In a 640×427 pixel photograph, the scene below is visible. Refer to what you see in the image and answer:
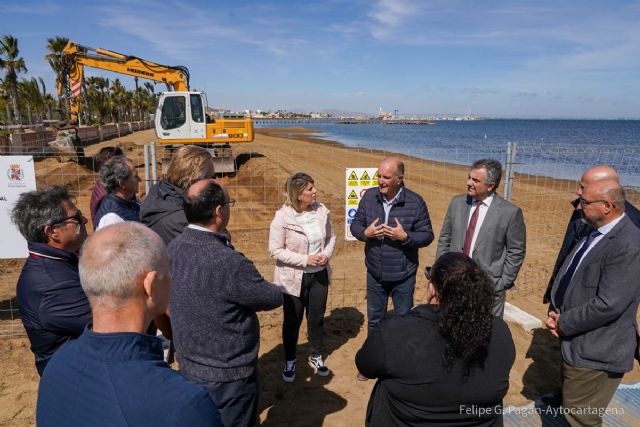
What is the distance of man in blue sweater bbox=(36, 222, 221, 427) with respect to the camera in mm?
1164

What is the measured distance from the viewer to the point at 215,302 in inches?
86.1

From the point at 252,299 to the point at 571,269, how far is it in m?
2.10

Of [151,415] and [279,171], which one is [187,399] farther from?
[279,171]

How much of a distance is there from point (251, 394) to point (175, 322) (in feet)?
1.98

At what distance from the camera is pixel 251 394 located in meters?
2.41

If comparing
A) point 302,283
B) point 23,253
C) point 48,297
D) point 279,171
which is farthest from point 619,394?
point 279,171

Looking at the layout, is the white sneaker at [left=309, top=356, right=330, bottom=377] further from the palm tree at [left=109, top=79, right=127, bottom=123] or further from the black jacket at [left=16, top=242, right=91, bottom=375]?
the palm tree at [left=109, top=79, right=127, bottom=123]

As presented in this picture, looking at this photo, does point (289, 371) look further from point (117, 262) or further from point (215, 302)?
point (117, 262)

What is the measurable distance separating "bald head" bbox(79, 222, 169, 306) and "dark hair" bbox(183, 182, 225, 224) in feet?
Result: 2.68

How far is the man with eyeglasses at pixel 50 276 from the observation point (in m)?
2.14

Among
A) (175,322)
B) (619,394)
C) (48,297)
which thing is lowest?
(619,394)

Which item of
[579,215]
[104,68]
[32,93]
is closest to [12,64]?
[32,93]

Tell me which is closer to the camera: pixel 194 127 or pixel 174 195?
pixel 174 195

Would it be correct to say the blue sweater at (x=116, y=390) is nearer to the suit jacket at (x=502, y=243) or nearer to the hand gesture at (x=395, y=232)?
A: the hand gesture at (x=395, y=232)
